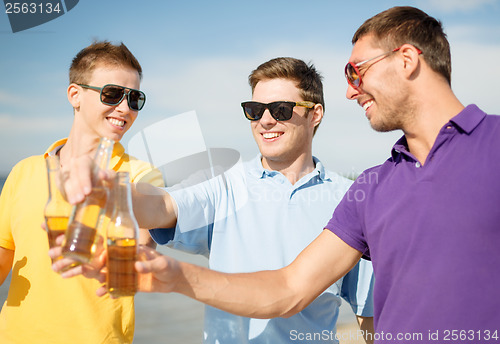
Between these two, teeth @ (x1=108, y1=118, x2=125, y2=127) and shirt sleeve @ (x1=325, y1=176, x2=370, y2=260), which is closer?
shirt sleeve @ (x1=325, y1=176, x2=370, y2=260)

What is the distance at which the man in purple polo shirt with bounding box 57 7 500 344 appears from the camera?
6.71 ft

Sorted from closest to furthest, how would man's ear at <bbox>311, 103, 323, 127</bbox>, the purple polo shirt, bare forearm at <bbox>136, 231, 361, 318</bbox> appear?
the purple polo shirt, bare forearm at <bbox>136, 231, 361, 318</bbox>, man's ear at <bbox>311, 103, 323, 127</bbox>

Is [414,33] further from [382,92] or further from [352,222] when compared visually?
[352,222]

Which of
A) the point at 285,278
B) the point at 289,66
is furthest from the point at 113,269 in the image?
the point at 289,66

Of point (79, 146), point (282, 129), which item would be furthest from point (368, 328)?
point (79, 146)

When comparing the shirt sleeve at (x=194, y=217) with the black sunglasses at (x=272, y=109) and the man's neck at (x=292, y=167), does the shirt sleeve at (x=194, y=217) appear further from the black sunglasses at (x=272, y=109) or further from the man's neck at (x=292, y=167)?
the black sunglasses at (x=272, y=109)

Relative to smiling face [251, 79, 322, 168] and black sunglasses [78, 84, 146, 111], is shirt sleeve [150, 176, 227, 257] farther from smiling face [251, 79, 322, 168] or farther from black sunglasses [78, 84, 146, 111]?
black sunglasses [78, 84, 146, 111]

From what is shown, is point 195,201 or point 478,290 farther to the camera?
point 195,201

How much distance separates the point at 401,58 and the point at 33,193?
2.38 metres

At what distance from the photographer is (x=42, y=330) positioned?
9.86ft

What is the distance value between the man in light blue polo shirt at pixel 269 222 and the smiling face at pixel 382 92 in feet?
2.52

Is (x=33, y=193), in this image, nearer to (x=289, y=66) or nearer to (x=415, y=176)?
(x=289, y=66)

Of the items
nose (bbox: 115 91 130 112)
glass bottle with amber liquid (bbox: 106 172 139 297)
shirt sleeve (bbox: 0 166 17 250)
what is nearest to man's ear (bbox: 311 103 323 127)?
nose (bbox: 115 91 130 112)

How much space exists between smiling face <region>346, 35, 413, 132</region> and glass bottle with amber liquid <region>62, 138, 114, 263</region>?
5.03 ft
